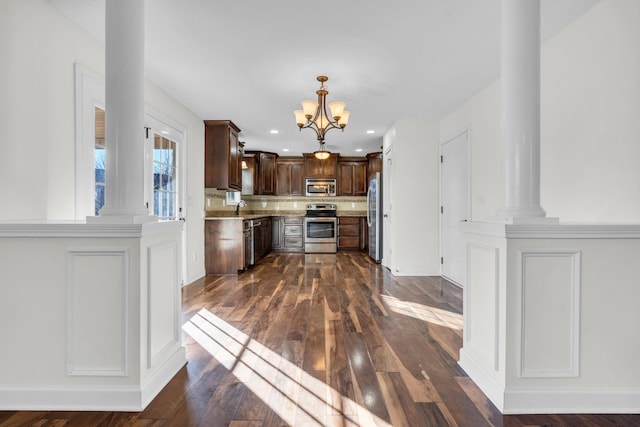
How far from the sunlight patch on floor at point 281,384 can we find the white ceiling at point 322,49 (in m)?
2.26

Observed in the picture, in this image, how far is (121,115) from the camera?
1.77 metres

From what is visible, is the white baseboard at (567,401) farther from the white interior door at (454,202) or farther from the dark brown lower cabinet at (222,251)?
the dark brown lower cabinet at (222,251)

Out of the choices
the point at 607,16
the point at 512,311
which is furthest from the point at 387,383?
the point at 607,16

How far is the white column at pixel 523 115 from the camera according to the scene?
1.79 m

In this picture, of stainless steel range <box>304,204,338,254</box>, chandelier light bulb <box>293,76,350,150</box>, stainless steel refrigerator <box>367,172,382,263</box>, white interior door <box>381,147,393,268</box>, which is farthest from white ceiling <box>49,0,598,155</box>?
stainless steel range <box>304,204,338,254</box>

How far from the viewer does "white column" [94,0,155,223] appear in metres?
1.77

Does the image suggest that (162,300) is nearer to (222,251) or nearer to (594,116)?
(594,116)

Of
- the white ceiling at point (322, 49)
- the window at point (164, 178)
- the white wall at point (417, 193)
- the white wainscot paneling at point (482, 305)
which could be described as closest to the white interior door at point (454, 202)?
the white wall at point (417, 193)

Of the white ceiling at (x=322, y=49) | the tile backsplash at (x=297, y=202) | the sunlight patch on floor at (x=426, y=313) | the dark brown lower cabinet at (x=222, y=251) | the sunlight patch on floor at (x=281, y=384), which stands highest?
the white ceiling at (x=322, y=49)

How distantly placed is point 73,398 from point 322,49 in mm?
2801

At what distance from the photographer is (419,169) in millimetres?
5121

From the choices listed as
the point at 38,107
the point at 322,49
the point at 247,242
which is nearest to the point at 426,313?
the point at 322,49

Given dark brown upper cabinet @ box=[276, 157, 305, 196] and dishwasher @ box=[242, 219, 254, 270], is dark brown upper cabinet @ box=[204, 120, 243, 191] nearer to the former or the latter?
dishwasher @ box=[242, 219, 254, 270]

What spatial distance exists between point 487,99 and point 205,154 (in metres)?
3.82
